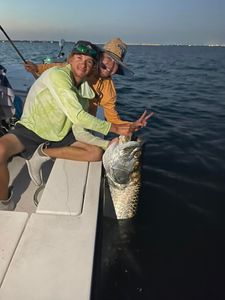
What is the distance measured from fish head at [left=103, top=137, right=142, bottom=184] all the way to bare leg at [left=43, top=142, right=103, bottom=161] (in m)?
0.12

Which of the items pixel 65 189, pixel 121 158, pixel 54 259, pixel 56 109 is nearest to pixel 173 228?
pixel 121 158

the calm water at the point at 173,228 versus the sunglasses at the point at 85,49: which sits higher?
the sunglasses at the point at 85,49

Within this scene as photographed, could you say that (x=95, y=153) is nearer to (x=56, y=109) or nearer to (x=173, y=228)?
(x=56, y=109)

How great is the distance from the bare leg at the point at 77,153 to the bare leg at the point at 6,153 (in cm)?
30

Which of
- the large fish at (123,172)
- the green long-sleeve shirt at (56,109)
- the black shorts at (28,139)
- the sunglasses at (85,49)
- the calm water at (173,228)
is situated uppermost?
the sunglasses at (85,49)

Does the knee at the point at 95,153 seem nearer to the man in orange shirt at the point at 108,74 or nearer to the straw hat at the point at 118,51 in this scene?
the man in orange shirt at the point at 108,74

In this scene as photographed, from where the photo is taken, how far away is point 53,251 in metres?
2.00

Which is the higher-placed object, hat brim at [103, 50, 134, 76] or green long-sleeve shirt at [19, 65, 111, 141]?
hat brim at [103, 50, 134, 76]

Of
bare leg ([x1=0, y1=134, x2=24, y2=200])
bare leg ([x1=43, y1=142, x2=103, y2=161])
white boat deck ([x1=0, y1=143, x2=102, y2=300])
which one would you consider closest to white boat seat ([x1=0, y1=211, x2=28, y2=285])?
white boat deck ([x1=0, y1=143, x2=102, y2=300])

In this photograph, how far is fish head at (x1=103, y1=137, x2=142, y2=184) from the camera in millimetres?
3369

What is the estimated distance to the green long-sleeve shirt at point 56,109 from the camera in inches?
124

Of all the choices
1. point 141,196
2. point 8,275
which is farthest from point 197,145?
point 8,275

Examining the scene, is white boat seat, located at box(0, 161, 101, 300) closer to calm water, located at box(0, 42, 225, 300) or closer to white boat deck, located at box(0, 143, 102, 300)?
white boat deck, located at box(0, 143, 102, 300)

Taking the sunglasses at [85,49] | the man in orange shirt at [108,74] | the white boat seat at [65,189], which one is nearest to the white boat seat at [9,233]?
the white boat seat at [65,189]
